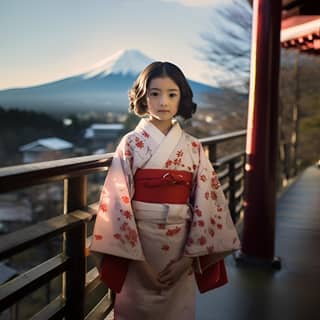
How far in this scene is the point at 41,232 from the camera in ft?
3.65

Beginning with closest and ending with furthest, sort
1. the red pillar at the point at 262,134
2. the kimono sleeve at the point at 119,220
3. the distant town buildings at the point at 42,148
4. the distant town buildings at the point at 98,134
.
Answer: the kimono sleeve at the point at 119,220 < the red pillar at the point at 262,134 < the distant town buildings at the point at 98,134 < the distant town buildings at the point at 42,148

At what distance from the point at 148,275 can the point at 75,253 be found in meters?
0.26

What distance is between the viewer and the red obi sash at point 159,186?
1.18 m

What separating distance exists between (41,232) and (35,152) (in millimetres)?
8429

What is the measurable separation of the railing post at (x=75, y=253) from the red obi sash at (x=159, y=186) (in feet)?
0.78

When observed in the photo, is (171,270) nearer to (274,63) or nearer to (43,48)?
(274,63)

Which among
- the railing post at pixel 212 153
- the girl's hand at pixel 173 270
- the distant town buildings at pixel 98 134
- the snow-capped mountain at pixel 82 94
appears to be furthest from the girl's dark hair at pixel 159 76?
the distant town buildings at pixel 98 134

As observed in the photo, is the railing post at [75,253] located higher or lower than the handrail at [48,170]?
lower

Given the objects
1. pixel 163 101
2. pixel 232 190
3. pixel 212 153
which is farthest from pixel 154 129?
pixel 232 190

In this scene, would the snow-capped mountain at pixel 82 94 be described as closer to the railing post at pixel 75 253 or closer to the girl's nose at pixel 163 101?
the railing post at pixel 75 253

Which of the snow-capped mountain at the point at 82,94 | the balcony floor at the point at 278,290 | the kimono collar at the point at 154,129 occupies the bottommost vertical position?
the balcony floor at the point at 278,290

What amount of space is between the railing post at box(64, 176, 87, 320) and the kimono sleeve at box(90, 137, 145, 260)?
0.15 metres

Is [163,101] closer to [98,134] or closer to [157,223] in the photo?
[157,223]

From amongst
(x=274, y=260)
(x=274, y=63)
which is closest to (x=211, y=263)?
(x=274, y=260)
